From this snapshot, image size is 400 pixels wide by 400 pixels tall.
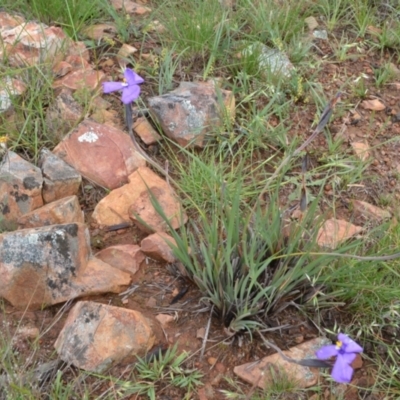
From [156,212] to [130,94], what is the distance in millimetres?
704

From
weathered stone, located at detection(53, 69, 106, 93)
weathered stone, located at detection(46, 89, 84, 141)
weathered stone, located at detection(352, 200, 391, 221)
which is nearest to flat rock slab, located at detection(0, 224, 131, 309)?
weathered stone, located at detection(46, 89, 84, 141)

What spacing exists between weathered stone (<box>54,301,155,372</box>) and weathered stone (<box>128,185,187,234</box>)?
0.42 metres

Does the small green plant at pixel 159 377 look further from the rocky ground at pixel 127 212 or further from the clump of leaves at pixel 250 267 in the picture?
the clump of leaves at pixel 250 267

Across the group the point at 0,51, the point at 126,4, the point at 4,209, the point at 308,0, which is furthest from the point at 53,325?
the point at 308,0

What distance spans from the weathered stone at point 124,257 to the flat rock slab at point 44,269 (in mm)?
98

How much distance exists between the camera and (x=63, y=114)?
2.41 metres

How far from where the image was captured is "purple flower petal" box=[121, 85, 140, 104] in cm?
151

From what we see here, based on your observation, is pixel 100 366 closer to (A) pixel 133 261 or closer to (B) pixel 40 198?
(A) pixel 133 261

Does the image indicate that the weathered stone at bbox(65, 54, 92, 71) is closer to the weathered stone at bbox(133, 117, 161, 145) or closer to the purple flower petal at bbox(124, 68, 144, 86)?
the weathered stone at bbox(133, 117, 161, 145)

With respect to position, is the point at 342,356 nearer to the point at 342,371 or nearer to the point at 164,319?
the point at 342,371

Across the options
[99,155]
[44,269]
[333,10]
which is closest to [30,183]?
[99,155]

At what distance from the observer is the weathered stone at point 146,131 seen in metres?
2.41

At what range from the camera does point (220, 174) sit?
218 cm

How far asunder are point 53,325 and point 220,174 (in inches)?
31.7
